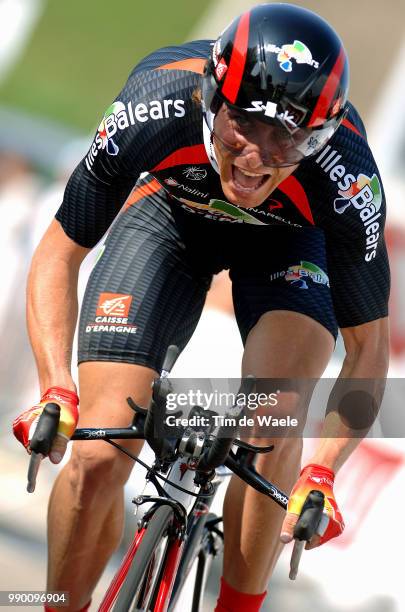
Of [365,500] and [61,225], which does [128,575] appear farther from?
[365,500]

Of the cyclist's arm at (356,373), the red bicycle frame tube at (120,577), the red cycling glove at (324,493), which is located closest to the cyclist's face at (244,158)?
the cyclist's arm at (356,373)

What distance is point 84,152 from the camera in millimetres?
8617

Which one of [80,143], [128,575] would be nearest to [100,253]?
[128,575]

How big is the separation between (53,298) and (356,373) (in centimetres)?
111

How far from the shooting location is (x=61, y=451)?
10.9ft

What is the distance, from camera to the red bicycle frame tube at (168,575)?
352 cm

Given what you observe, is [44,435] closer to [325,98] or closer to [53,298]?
[53,298]

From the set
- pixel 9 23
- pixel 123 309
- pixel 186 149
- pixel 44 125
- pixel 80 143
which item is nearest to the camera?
pixel 186 149

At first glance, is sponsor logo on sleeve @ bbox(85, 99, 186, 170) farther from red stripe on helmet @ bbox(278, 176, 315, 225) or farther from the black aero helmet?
red stripe on helmet @ bbox(278, 176, 315, 225)

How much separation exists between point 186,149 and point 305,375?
3.17 ft

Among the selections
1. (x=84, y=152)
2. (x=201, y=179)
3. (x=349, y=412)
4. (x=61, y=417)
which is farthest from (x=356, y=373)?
(x=84, y=152)

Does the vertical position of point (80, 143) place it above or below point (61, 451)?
above

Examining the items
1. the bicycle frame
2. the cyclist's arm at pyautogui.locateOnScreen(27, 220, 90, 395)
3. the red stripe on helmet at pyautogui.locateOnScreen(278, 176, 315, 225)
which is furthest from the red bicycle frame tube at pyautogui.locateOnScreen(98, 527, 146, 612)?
the red stripe on helmet at pyautogui.locateOnScreen(278, 176, 315, 225)

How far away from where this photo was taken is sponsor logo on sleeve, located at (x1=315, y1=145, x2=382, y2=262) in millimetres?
3768
